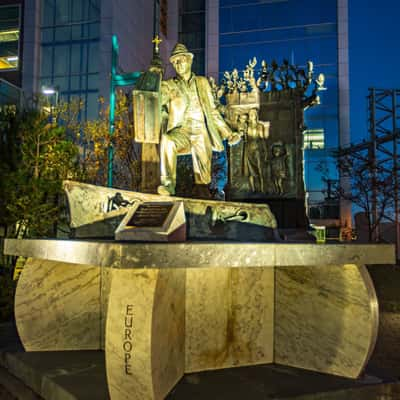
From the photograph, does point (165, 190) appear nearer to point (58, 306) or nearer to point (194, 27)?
point (58, 306)

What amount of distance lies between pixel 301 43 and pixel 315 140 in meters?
6.68

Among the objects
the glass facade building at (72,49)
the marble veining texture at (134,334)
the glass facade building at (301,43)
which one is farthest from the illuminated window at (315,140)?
the marble veining texture at (134,334)

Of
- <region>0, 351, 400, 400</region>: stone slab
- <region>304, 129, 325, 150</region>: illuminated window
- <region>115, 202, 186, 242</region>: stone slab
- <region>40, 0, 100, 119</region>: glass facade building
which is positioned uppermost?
<region>40, 0, 100, 119</region>: glass facade building

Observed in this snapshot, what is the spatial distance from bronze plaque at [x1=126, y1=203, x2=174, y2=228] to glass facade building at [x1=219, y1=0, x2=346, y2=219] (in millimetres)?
23210

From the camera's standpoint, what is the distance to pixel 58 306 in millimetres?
5609

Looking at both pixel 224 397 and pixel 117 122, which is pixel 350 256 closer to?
pixel 224 397

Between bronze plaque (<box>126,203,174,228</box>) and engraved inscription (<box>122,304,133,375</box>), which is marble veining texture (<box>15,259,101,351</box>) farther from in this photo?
engraved inscription (<box>122,304,133,375</box>)

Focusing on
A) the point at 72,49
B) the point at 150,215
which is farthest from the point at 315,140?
the point at 150,215

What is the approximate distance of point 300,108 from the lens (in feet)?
37.5

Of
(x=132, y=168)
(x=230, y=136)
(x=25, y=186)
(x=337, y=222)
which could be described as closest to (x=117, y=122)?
(x=132, y=168)

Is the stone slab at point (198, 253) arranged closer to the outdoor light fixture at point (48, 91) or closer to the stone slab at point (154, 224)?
the stone slab at point (154, 224)

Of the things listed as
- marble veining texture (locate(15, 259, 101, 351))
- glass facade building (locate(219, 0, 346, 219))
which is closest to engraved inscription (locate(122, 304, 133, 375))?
marble veining texture (locate(15, 259, 101, 351))

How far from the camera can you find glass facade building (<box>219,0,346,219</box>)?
91.0 ft

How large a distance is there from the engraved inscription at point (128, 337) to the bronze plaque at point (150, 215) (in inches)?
30.3
